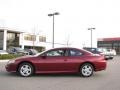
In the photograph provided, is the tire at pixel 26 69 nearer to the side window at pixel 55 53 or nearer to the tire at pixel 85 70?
the side window at pixel 55 53

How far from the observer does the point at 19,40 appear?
78.8m

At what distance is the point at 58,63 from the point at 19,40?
6748 cm

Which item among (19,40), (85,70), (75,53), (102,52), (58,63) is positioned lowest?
(85,70)

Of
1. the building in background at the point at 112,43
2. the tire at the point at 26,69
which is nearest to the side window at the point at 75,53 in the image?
the tire at the point at 26,69

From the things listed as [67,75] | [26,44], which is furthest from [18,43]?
[67,75]

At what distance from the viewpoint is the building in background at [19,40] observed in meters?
71.4

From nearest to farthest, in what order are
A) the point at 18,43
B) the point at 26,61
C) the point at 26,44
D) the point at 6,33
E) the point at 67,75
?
the point at 26,61 < the point at 67,75 < the point at 6,33 < the point at 18,43 < the point at 26,44

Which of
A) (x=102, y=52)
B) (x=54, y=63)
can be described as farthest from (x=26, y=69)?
(x=102, y=52)

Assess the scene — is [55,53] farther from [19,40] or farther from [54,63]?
[19,40]

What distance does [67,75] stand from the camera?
521 inches

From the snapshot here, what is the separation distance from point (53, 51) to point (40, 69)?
1.05 meters

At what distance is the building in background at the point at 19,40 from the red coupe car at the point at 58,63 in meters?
58.7

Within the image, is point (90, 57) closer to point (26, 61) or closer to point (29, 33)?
point (26, 61)

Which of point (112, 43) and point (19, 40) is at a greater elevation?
point (19, 40)
